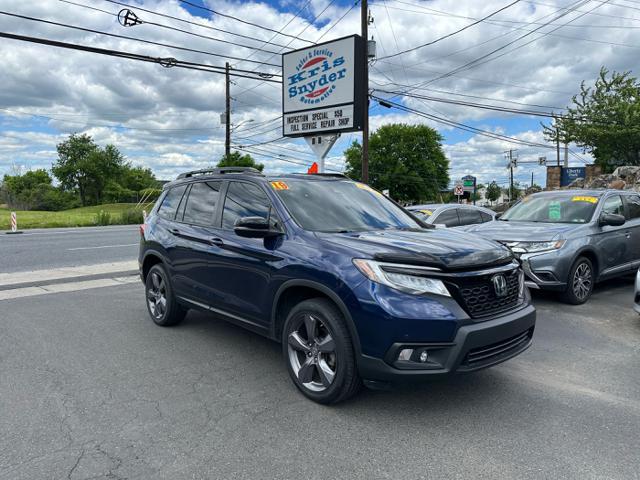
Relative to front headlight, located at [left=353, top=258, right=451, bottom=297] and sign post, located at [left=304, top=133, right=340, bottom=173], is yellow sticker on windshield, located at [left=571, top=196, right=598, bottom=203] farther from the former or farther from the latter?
sign post, located at [left=304, top=133, right=340, bottom=173]

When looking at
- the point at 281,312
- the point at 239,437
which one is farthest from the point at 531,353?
the point at 239,437

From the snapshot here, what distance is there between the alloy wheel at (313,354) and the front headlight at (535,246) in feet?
13.1

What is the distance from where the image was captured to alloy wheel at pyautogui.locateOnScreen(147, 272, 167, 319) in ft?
18.6

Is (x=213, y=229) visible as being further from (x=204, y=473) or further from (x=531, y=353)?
(x=531, y=353)

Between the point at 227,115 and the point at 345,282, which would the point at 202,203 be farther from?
the point at 227,115

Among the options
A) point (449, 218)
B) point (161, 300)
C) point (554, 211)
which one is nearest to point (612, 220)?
point (554, 211)

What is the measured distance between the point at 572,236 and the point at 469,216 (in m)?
3.93

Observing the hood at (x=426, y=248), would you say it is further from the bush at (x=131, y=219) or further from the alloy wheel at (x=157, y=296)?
the bush at (x=131, y=219)

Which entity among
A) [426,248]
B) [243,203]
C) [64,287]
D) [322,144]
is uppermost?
[322,144]

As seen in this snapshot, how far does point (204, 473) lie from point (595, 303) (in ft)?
20.5

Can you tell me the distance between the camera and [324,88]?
44.1ft

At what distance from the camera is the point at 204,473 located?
8.94 feet

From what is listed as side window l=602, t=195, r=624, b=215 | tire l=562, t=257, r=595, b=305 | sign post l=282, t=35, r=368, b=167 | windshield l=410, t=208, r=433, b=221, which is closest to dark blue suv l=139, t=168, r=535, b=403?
tire l=562, t=257, r=595, b=305

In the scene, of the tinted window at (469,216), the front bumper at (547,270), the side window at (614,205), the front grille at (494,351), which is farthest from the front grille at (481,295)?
the tinted window at (469,216)
